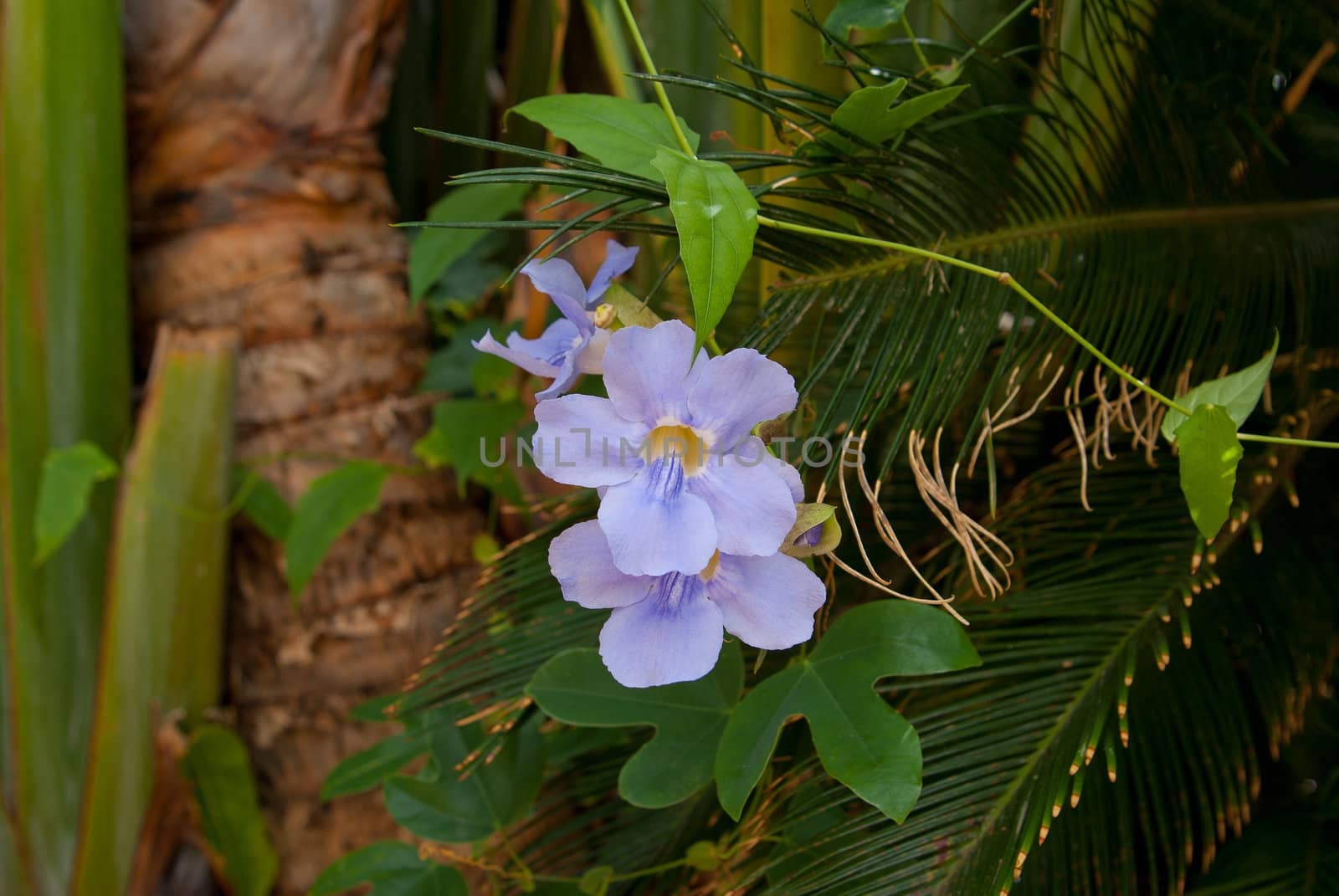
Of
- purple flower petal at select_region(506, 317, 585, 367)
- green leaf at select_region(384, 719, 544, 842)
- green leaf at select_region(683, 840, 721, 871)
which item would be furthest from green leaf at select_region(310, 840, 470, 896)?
purple flower petal at select_region(506, 317, 585, 367)

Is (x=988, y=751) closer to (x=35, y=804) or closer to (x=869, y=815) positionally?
(x=869, y=815)

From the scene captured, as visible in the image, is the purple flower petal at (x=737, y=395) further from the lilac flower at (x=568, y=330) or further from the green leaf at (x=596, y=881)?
the green leaf at (x=596, y=881)

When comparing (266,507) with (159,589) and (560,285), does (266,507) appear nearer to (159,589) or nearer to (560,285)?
(159,589)

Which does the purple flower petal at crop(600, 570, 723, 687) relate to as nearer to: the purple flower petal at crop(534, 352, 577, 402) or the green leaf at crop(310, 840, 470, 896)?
the purple flower petal at crop(534, 352, 577, 402)

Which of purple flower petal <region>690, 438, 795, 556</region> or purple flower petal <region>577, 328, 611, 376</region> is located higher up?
purple flower petal <region>577, 328, 611, 376</region>

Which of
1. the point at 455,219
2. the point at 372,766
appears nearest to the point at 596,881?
the point at 372,766

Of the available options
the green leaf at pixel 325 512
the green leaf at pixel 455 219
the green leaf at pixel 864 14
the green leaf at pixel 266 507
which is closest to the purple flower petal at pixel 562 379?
the green leaf at pixel 864 14

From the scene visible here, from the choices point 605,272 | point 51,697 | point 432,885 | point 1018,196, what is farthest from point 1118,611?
point 51,697
